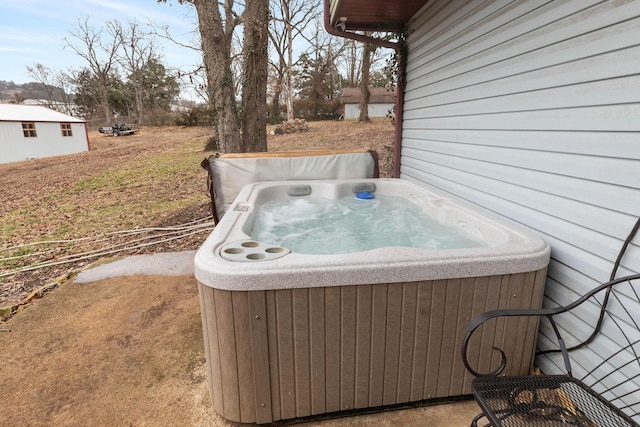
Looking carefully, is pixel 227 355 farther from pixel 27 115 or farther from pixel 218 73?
pixel 27 115

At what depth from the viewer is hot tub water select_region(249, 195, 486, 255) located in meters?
2.41

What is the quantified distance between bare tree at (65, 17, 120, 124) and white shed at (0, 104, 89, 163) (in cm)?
702

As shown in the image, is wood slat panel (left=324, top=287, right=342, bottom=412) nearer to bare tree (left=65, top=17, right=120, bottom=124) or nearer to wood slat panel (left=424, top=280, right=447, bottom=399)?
wood slat panel (left=424, top=280, right=447, bottom=399)

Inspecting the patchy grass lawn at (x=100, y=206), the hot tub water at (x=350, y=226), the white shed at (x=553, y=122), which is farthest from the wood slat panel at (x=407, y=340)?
the patchy grass lawn at (x=100, y=206)

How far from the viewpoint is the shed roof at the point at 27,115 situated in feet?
40.9

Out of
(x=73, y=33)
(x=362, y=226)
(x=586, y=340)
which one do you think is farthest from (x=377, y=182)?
(x=73, y=33)

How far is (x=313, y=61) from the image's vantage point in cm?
1944

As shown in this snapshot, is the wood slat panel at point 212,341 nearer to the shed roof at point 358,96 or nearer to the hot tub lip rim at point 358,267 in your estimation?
the hot tub lip rim at point 358,267

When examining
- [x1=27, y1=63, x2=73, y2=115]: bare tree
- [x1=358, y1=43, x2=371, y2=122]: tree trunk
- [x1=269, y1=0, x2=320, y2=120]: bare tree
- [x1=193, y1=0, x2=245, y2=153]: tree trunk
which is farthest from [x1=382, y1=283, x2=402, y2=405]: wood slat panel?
[x1=27, y1=63, x2=73, y2=115]: bare tree

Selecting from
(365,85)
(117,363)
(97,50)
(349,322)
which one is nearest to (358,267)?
(349,322)

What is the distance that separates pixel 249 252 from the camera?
1.52 meters

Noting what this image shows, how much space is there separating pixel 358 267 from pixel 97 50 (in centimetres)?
2728

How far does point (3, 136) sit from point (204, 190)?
10805 mm

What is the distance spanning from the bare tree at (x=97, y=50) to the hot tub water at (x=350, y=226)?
22457 millimetres
